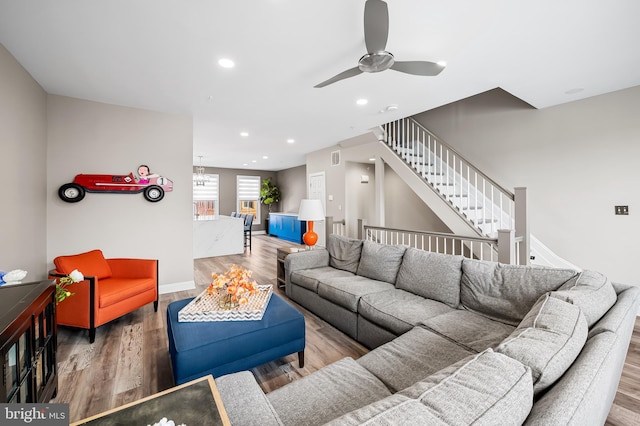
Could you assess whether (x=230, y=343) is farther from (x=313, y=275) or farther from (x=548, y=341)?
(x=548, y=341)

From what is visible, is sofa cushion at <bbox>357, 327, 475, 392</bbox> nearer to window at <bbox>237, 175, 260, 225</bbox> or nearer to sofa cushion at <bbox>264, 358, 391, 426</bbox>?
sofa cushion at <bbox>264, 358, 391, 426</bbox>

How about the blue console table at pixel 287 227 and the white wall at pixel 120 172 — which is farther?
the blue console table at pixel 287 227

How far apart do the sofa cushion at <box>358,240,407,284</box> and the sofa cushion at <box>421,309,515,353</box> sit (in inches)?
31.7

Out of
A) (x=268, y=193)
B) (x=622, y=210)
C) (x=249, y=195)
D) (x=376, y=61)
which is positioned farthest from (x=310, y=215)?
(x=249, y=195)

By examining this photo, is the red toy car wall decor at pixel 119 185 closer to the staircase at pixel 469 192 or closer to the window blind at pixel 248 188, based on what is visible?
the staircase at pixel 469 192

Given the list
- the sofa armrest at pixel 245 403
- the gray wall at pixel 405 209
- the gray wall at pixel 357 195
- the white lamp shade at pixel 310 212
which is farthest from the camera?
the gray wall at pixel 357 195

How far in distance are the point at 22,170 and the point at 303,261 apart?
3045 mm

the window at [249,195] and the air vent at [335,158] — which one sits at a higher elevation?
the air vent at [335,158]

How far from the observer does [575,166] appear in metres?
3.71

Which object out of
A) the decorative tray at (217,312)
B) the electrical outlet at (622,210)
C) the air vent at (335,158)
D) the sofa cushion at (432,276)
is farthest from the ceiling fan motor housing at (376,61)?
the air vent at (335,158)

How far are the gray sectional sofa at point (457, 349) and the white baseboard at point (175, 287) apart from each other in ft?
7.04

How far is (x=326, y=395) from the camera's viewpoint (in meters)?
1.24

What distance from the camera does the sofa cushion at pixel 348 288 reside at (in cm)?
255

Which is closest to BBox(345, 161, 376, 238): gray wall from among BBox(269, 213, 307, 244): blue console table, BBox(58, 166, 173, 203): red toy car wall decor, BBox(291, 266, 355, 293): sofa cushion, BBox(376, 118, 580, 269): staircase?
→ BBox(376, 118, 580, 269): staircase
